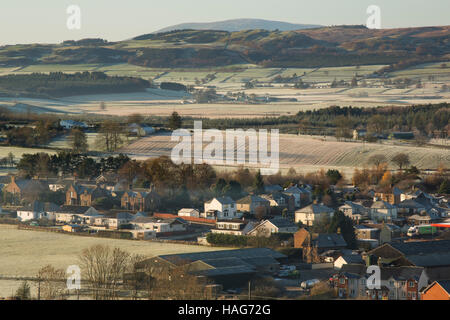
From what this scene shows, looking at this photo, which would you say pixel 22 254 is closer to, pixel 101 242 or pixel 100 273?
pixel 101 242

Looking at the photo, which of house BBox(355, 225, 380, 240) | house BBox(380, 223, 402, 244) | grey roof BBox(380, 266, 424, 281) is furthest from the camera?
house BBox(355, 225, 380, 240)

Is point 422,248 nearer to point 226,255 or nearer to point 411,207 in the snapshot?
point 226,255

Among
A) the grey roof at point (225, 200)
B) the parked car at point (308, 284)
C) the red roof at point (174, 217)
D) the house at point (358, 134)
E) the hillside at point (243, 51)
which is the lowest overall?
the red roof at point (174, 217)

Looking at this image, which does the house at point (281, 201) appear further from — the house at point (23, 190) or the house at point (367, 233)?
the house at point (23, 190)

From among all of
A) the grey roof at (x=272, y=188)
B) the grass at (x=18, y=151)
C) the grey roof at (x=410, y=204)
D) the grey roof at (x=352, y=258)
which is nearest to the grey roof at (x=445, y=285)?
the grey roof at (x=352, y=258)

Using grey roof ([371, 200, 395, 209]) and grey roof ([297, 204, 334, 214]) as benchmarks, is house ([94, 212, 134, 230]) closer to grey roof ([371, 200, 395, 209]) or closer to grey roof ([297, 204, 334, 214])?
grey roof ([297, 204, 334, 214])

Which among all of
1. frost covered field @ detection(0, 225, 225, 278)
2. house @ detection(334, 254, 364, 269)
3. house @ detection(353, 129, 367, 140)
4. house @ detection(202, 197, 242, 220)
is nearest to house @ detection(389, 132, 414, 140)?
house @ detection(353, 129, 367, 140)

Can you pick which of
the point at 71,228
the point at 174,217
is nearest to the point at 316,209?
the point at 174,217
